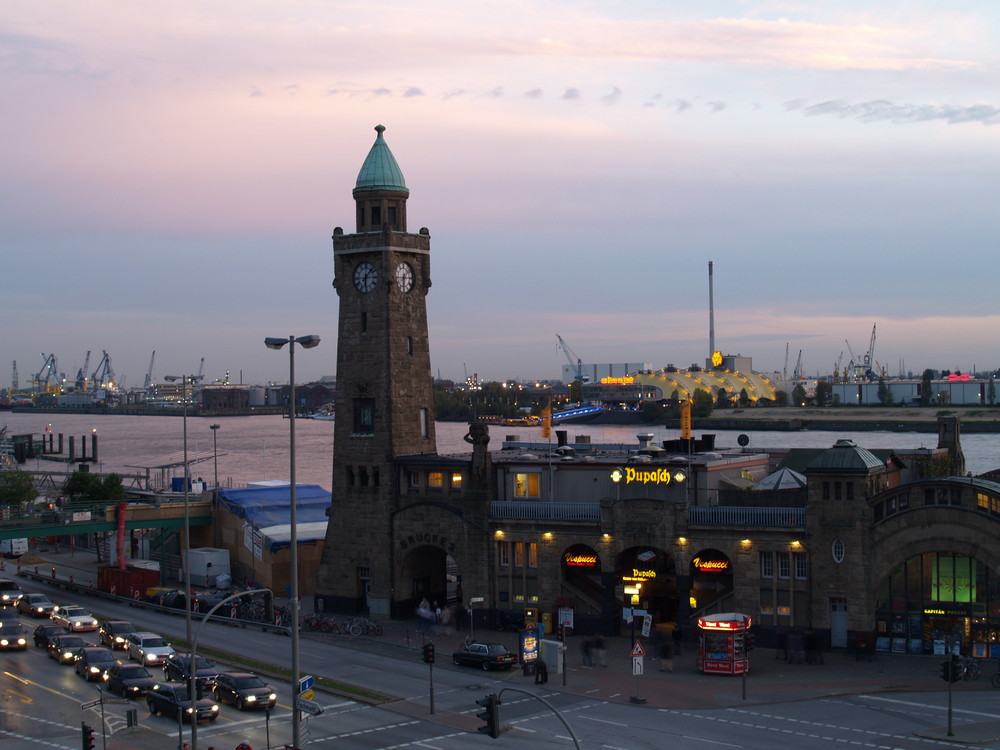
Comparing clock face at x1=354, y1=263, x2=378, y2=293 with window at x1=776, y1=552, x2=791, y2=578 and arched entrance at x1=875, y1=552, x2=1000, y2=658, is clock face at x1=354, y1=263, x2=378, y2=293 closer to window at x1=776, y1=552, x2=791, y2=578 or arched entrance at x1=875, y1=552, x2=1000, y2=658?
window at x1=776, y1=552, x2=791, y2=578

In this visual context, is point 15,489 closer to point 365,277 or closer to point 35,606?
point 35,606

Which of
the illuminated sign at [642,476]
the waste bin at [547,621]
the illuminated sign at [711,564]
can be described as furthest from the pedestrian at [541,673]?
the illuminated sign at [642,476]

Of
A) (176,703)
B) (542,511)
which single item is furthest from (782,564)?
(176,703)

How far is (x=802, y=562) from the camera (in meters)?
51.8

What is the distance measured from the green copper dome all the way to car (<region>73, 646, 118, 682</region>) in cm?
2900

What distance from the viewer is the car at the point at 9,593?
65062mm

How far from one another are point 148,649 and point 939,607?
113 ft

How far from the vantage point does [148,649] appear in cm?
4997

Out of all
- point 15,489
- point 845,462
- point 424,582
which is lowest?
point 424,582

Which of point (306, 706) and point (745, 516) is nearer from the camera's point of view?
point (306, 706)

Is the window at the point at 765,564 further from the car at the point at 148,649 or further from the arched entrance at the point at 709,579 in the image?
the car at the point at 148,649

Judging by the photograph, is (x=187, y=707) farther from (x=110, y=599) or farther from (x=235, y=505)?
(x=235, y=505)

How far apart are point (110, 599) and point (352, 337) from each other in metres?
22.1

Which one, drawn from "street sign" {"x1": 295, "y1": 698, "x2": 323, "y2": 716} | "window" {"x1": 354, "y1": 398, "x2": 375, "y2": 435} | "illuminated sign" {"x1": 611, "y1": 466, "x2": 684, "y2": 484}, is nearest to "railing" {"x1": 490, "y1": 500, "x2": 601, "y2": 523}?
"illuminated sign" {"x1": 611, "y1": 466, "x2": 684, "y2": 484}
